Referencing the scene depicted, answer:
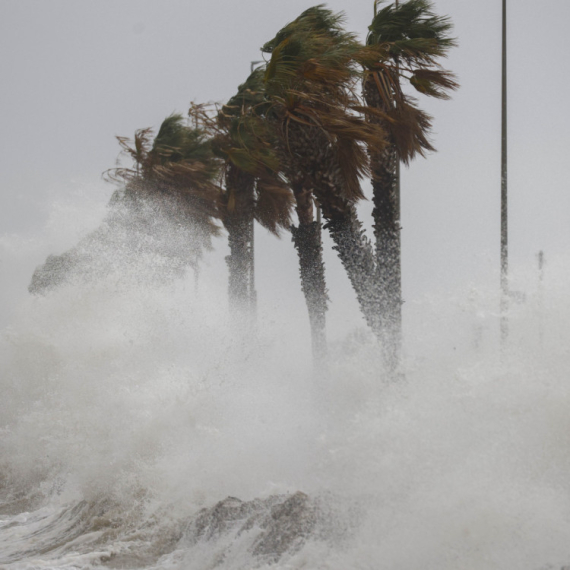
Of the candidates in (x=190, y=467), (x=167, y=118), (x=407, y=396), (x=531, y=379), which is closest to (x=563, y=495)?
(x=531, y=379)

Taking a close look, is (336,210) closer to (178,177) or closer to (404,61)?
(404,61)

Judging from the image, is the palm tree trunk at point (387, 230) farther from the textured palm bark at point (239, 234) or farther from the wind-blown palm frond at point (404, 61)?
the textured palm bark at point (239, 234)

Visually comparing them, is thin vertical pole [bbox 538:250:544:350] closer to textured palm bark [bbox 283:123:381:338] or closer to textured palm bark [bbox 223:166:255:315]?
textured palm bark [bbox 283:123:381:338]

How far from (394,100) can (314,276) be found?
148 inches

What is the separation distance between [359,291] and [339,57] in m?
3.77

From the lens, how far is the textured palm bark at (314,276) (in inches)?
485

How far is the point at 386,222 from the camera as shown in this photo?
10.9 metres

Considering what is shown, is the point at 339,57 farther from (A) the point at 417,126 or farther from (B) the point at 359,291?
(B) the point at 359,291

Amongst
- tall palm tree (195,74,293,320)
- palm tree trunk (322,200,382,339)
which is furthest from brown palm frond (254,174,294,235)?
palm tree trunk (322,200,382,339)

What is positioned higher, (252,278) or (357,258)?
(252,278)

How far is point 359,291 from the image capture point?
10406 millimetres

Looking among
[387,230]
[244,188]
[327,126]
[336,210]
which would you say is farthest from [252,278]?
[327,126]

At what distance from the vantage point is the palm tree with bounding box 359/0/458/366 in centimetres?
1038

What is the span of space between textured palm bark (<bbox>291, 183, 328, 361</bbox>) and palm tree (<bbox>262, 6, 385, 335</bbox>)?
1668mm
